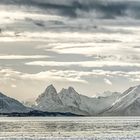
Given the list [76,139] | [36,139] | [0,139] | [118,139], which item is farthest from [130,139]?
[0,139]

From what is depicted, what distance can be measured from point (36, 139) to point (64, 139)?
5828 millimetres

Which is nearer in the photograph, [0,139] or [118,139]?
[118,139]

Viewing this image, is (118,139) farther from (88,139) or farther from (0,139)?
(0,139)

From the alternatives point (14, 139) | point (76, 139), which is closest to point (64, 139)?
point (76, 139)

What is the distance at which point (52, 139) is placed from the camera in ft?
355

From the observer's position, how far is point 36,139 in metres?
108

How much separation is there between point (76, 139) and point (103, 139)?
5.41 m

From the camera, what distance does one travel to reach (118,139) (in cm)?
10219

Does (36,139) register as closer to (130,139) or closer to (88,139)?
(88,139)

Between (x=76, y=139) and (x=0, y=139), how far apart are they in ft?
53.1

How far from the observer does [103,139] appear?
104250 millimetres

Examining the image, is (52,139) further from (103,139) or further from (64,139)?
(103,139)

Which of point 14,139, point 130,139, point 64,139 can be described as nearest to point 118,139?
point 130,139

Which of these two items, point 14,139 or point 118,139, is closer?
point 118,139
